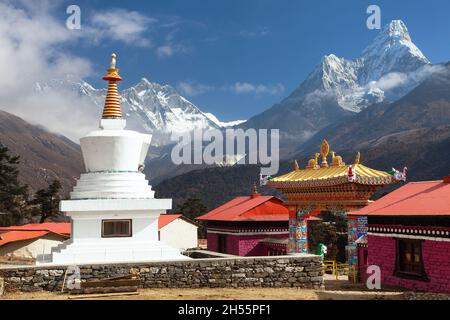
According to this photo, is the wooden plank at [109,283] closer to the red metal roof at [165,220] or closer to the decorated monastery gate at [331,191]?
the decorated monastery gate at [331,191]

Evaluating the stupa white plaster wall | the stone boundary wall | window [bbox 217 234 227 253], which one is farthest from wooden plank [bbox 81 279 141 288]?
window [bbox 217 234 227 253]

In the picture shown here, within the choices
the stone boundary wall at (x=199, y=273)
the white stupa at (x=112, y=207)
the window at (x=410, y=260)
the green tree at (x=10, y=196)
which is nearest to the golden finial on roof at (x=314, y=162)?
the window at (x=410, y=260)

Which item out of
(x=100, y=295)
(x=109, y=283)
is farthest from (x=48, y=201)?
(x=100, y=295)

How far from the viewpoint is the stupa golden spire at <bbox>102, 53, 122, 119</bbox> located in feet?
70.1

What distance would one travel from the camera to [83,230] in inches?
737

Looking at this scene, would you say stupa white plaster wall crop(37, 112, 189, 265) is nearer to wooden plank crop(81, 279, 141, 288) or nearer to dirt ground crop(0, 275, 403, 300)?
wooden plank crop(81, 279, 141, 288)

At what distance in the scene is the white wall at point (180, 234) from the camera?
44.5 m

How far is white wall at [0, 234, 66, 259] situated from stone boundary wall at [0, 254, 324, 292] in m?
17.9

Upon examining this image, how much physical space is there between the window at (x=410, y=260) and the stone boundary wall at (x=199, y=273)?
12.9ft

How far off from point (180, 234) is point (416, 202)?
28064 mm

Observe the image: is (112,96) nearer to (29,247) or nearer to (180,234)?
(29,247)

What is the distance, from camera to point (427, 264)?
1850 cm
